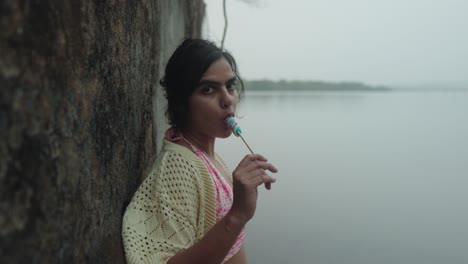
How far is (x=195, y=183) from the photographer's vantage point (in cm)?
111

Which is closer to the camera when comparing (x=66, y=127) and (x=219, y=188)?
(x=66, y=127)

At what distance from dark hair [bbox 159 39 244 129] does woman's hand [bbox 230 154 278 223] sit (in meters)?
0.34

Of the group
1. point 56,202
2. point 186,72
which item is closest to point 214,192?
point 186,72

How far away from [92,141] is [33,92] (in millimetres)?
261

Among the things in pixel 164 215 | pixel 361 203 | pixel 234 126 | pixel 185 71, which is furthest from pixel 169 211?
pixel 361 203

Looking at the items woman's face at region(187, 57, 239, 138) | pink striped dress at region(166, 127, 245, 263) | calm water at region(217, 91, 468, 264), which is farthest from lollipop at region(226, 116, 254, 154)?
calm water at region(217, 91, 468, 264)

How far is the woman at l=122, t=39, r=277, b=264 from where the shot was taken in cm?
102

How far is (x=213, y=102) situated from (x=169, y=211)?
36 centimetres

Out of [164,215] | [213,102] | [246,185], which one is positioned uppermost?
[213,102]

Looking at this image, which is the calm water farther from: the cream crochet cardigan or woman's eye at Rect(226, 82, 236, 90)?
the cream crochet cardigan

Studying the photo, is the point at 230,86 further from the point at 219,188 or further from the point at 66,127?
the point at 66,127

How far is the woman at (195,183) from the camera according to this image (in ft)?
3.33

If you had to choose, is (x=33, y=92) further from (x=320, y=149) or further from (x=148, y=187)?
(x=320, y=149)

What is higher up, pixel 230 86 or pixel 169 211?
pixel 230 86
